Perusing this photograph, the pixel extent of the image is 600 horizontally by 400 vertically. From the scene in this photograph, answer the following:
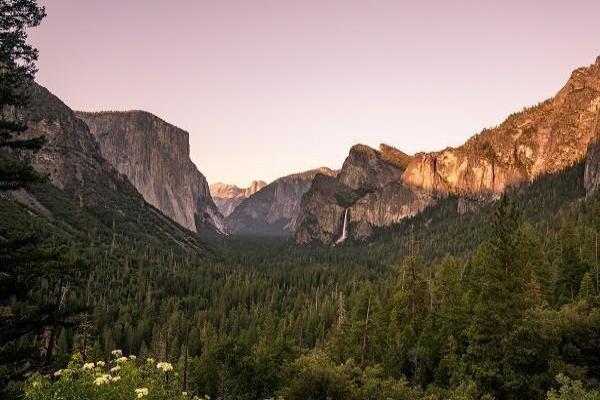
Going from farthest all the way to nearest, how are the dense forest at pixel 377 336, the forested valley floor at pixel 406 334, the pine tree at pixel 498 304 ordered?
1. the pine tree at pixel 498 304
2. the forested valley floor at pixel 406 334
3. the dense forest at pixel 377 336

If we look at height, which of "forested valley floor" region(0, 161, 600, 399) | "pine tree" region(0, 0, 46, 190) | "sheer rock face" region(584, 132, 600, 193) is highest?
"sheer rock face" region(584, 132, 600, 193)

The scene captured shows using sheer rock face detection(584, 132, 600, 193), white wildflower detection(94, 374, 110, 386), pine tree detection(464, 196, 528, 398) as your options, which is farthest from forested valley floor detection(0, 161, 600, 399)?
sheer rock face detection(584, 132, 600, 193)

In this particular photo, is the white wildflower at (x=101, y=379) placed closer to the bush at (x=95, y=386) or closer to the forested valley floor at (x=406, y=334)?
the bush at (x=95, y=386)

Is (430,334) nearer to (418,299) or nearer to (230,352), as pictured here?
(418,299)

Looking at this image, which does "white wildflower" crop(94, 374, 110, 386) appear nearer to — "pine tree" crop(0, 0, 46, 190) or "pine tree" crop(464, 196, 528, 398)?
"pine tree" crop(0, 0, 46, 190)

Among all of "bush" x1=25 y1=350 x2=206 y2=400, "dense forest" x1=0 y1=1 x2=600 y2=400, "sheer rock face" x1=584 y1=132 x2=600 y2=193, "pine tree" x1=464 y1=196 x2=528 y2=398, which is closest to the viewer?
"bush" x1=25 y1=350 x2=206 y2=400

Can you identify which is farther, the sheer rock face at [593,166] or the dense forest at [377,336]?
the sheer rock face at [593,166]

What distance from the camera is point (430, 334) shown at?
178 feet

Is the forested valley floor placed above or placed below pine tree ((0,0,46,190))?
below

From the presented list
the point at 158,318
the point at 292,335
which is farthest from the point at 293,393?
the point at 158,318

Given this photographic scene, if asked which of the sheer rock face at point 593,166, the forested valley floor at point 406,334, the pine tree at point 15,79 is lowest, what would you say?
the forested valley floor at point 406,334

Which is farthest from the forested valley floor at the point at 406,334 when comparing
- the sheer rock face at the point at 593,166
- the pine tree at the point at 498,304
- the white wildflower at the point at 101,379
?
the sheer rock face at the point at 593,166

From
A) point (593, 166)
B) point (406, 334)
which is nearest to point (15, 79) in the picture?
point (406, 334)

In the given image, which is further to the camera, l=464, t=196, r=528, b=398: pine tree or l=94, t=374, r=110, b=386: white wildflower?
l=464, t=196, r=528, b=398: pine tree
